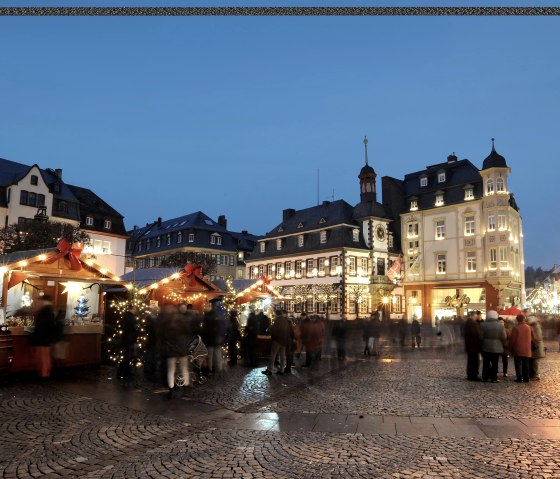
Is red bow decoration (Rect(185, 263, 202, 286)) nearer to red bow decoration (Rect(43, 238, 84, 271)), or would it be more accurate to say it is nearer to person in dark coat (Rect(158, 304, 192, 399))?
red bow decoration (Rect(43, 238, 84, 271))

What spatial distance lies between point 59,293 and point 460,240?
3917 cm

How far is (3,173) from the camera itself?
46750mm

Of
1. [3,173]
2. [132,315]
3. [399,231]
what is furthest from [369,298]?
[132,315]

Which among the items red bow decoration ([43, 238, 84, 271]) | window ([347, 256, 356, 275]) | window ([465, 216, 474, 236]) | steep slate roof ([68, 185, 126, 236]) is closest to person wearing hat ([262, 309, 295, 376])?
red bow decoration ([43, 238, 84, 271])

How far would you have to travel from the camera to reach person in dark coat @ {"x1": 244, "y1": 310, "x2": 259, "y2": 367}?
51.5ft

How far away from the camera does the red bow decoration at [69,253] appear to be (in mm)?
14662

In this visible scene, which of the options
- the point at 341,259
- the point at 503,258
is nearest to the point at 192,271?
the point at 341,259

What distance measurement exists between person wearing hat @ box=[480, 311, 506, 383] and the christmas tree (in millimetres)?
11952

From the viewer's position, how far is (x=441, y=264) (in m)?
49.4

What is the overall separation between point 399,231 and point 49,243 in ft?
111

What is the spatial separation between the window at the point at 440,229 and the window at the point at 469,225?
8.09ft

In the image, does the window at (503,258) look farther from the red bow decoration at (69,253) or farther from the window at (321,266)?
the red bow decoration at (69,253)

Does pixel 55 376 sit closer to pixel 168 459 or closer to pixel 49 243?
pixel 168 459

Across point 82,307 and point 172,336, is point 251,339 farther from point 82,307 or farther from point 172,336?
point 82,307
